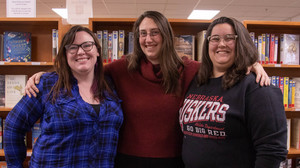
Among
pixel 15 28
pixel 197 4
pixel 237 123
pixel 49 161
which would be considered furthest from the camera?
pixel 197 4

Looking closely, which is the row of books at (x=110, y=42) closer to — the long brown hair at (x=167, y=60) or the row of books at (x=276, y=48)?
the long brown hair at (x=167, y=60)

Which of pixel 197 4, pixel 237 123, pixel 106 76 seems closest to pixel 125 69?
pixel 106 76

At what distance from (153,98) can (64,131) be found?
22.6 inches

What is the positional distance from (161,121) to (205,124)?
33cm

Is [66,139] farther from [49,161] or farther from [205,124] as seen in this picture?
[205,124]

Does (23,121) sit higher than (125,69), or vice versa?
(125,69)

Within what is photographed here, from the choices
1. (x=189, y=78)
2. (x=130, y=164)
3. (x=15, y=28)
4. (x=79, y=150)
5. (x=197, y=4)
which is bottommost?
(x=130, y=164)

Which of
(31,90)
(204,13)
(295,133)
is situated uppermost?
(204,13)

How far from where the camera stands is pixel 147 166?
1.37m

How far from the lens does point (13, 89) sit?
6.98 ft

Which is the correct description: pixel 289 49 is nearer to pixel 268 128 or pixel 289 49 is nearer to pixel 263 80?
pixel 263 80

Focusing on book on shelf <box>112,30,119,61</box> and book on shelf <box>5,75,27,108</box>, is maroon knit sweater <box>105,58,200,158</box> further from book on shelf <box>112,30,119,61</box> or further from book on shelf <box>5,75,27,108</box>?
book on shelf <box>5,75,27,108</box>

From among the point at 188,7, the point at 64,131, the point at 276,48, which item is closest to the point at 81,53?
the point at 64,131

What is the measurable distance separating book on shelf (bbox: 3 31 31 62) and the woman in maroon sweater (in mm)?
992
